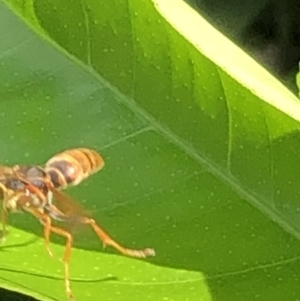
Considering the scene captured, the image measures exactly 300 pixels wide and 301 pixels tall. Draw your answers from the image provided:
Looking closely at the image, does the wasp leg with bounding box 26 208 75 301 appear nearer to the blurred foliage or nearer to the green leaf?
the green leaf

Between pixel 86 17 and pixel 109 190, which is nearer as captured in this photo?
pixel 86 17

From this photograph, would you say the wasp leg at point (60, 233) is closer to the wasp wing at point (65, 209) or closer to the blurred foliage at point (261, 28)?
the wasp wing at point (65, 209)

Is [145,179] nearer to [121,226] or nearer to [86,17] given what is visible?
[121,226]

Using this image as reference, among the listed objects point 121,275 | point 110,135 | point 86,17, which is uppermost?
point 86,17

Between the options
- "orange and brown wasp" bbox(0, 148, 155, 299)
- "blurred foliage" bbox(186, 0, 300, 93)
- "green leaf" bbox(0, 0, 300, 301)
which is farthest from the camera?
"blurred foliage" bbox(186, 0, 300, 93)

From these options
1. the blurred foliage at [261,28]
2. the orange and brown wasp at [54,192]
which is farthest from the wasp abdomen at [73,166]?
the blurred foliage at [261,28]

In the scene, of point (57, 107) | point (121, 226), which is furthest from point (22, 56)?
point (121, 226)

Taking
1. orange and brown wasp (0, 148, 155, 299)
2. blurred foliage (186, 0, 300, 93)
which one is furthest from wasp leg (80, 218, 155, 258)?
blurred foliage (186, 0, 300, 93)
